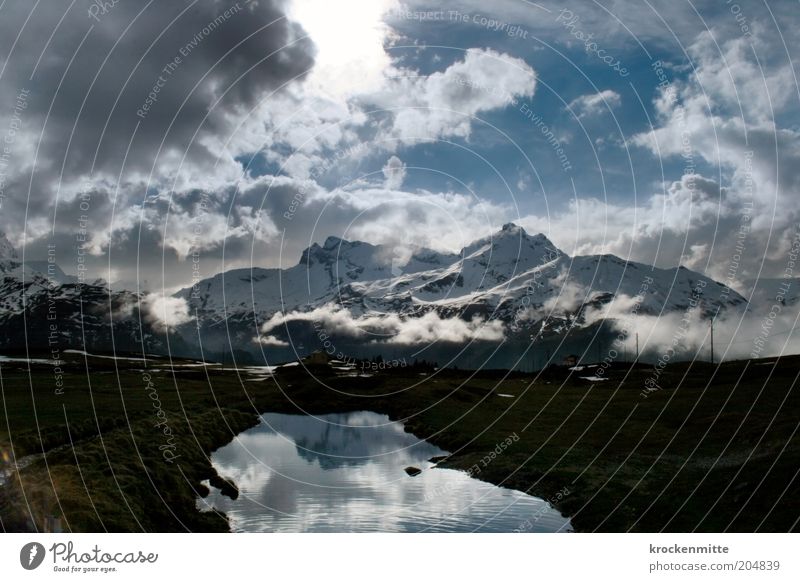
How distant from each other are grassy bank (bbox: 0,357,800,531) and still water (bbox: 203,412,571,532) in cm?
Answer: 192

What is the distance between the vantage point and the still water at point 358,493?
37156 millimetres

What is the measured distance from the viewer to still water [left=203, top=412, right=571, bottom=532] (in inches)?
1463

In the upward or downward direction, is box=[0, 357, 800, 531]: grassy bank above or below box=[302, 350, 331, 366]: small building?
below

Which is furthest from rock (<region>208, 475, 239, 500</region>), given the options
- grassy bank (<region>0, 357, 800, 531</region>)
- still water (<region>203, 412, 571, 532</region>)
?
grassy bank (<region>0, 357, 800, 531</region>)

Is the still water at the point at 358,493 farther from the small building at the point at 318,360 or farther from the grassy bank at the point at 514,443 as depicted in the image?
the small building at the point at 318,360

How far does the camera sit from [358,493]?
46312 millimetres

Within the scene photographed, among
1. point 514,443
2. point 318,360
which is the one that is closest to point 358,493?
point 514,443

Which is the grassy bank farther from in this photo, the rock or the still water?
the still water

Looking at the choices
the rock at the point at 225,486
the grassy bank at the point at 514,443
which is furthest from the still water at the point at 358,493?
the grassy bank at the point at 514,443

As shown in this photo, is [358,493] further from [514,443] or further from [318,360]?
[318,360]

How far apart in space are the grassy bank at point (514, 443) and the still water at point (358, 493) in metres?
1.92

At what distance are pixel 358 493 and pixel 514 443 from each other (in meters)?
17.1
